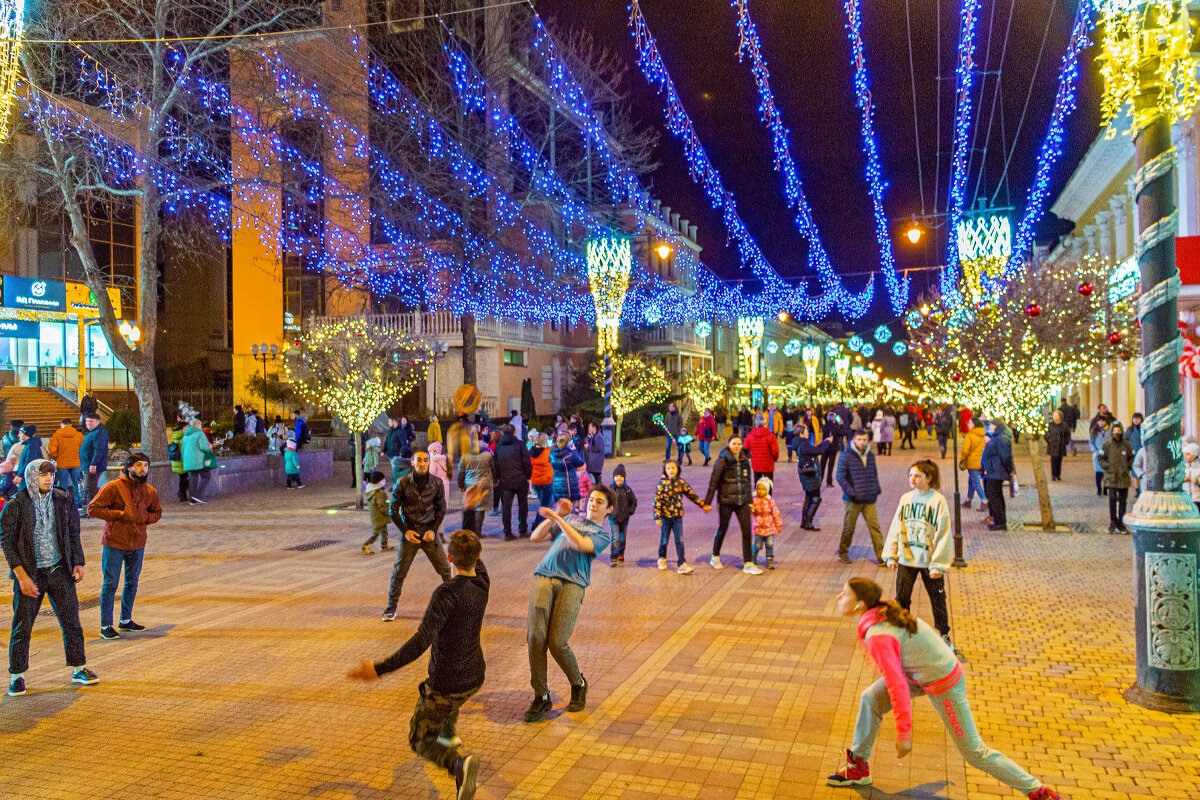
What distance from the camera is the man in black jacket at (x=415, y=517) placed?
8641 mm

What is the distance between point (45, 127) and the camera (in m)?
17.9

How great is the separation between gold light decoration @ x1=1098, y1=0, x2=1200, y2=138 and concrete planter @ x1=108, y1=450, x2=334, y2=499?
60.0ft

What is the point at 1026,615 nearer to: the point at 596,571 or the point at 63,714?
the point at 596,571

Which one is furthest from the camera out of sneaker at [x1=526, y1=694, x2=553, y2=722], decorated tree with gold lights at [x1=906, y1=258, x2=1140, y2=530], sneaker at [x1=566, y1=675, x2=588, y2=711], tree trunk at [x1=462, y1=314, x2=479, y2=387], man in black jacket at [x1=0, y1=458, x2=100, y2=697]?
tree trunk at [x1=462, y1=314, x2=479, y2=387]

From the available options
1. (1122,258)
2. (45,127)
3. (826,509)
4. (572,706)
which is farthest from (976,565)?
(1122,258)

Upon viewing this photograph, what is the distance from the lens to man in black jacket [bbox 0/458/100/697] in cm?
652

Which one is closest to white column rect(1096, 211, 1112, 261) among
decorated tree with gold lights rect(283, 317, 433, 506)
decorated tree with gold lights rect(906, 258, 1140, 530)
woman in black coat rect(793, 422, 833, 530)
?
decorated tree with gold lights rect(906, 258, 1140, 530)

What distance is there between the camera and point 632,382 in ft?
106

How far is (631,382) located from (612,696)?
26.3m

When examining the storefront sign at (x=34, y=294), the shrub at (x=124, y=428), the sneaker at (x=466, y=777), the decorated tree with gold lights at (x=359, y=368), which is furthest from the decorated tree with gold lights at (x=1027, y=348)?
the storefront sign at (x=34, y=294)

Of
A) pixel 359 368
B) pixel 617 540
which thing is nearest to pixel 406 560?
pixel 617 540

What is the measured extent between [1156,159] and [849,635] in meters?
4.40

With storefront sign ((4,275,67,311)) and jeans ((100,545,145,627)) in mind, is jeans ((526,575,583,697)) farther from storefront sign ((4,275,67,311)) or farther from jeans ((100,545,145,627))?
storefront sign ((4,275,67,311))

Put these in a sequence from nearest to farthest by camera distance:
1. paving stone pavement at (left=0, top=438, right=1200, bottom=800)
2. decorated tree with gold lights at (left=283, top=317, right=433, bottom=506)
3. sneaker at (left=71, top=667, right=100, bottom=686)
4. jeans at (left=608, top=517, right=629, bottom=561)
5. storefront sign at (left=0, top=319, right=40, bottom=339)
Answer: paving stone pavement at (left=0, top=438, right=1200, bottom=800) → sneaker at (left=71, top=667, right=100, bottom=686) → jeans at (left=608, top=517, right=629, bottom=561) → decorated tree with gold lights at (left=283, top=317, right=433, bottom=506) → storefront sign at (left=0, top=319, right=40, bottom=339)
